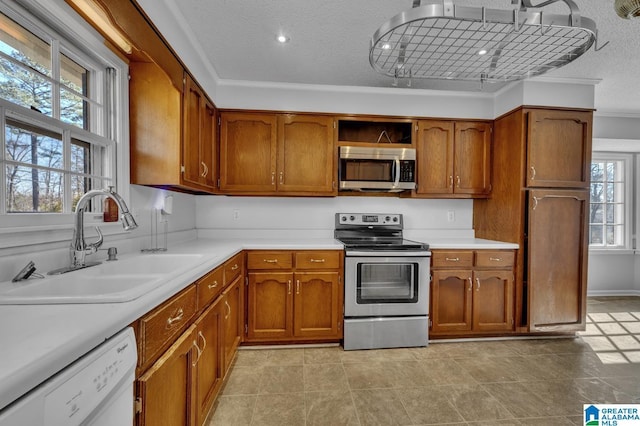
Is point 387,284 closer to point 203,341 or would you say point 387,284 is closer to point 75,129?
point 203,341

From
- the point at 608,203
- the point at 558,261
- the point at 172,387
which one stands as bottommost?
the point at 172,387

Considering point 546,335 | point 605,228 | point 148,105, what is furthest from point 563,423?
point 605,228

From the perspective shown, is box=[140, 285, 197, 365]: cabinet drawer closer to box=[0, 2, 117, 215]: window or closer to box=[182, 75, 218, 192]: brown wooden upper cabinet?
box=[0, 2, 117, 215]: window

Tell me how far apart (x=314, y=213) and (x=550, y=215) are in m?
2.20

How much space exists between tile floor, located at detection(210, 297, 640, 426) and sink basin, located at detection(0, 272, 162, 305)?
982mm

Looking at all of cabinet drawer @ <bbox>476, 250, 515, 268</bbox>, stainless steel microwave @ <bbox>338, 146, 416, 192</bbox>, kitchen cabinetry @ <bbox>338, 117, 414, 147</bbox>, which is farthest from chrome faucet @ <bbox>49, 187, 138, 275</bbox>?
cabinet drawer @ <bbox>476, 250, 515, 268</bbox>

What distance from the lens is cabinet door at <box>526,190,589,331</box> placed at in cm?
258

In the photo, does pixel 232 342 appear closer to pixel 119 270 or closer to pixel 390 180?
pixel 119 270

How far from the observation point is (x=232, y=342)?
206 centimetres

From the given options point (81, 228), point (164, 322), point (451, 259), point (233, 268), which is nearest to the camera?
point (164, 322)

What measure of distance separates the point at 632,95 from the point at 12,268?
5086mm

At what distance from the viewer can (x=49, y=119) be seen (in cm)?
134

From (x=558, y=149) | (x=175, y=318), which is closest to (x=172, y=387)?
(x=175, y=318)

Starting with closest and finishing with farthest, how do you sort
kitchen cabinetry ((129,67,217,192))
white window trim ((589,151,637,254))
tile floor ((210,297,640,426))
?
tile floor ((210,297,640,426)) → kitchen cabinetry ((129,67,217,192)) → white window trim ((589,151,637,254))
